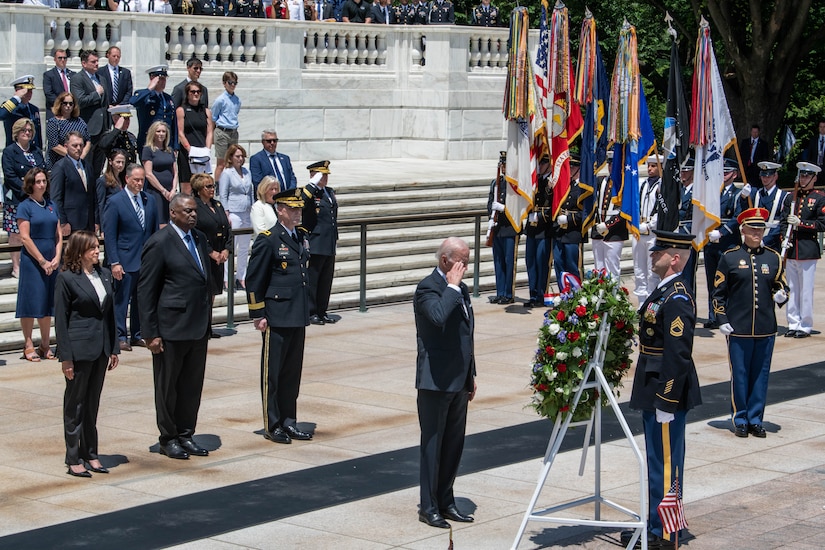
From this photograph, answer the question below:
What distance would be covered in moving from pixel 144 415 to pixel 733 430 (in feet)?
16.2

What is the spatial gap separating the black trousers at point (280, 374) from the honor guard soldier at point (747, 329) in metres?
3.48

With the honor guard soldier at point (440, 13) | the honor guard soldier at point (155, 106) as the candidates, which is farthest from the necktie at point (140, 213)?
the honor guard soldier at point (440, 13)

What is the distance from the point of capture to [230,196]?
56.6 ft

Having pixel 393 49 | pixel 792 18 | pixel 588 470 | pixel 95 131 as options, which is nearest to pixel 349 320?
pixel 95 131

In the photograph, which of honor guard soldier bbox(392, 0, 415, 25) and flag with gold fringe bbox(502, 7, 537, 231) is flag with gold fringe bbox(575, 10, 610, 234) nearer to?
flag with gold fringe bbox(502, 7, 537, 231)

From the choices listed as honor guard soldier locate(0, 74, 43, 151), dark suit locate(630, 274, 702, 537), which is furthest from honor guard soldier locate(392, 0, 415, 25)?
dark suit locate(630, 274, 702, 537)

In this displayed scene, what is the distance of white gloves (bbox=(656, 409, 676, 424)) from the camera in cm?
866

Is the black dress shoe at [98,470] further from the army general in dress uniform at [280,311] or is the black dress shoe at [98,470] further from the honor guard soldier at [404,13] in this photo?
the honor guard soldier at [404,13]

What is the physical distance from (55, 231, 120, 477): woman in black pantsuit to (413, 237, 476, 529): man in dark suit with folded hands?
244 centimetres

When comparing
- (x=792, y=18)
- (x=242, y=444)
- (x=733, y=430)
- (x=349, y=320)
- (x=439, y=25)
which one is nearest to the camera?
(x=242, y=444)

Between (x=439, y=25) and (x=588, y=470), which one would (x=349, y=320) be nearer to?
(x=588, y=470)

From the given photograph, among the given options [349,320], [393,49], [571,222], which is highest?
[393,49]

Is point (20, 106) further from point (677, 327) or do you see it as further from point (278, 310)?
point (677, 327)

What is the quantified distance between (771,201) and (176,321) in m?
8.79
